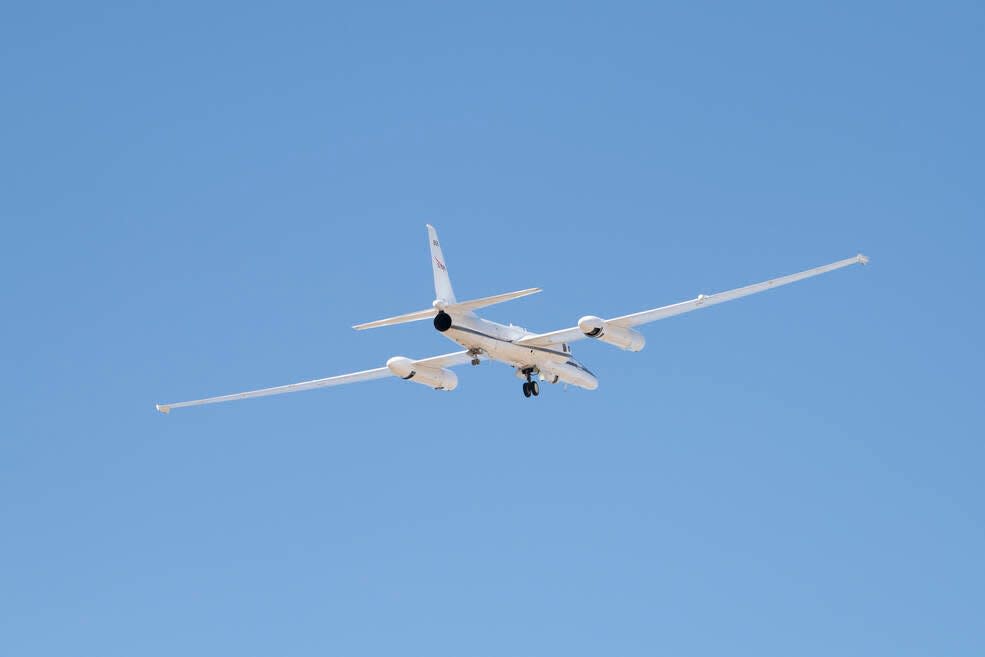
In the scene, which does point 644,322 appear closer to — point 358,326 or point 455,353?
point 455,353

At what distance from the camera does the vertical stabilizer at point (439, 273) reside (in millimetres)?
49875

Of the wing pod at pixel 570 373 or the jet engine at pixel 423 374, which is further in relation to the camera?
the wing pod at pixel 570 373

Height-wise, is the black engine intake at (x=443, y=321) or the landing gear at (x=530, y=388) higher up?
the landing gear at (x=530, y=388)

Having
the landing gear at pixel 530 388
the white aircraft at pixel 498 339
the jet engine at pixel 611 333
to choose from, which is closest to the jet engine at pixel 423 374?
the white aircraft at pixel 498 339

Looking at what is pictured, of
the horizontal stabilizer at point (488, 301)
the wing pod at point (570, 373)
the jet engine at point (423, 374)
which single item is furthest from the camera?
the wing pod at point (570, 373)

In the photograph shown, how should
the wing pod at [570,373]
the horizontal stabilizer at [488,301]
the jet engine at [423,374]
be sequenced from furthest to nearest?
the wing pod at [570,373] → the jet engine at [423,374] → the horizontal stabilizer at [488,301]

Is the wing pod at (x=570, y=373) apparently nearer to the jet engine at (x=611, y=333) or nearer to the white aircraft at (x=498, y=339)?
the white aircraft at (x=498, y=339)

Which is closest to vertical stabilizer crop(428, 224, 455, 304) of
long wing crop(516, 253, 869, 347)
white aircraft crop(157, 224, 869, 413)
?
white aircraft crop(157, 224, 869, 413)

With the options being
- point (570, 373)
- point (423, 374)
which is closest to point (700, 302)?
point (570, 373)

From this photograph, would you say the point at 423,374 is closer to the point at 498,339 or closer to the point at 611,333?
the point at 498,339

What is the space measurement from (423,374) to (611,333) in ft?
22.2

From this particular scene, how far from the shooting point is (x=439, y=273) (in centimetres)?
5022

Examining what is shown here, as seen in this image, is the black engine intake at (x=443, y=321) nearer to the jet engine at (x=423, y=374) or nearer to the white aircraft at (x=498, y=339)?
the white aircraft at (x=498, y=339)

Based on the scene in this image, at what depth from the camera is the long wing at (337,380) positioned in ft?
167
